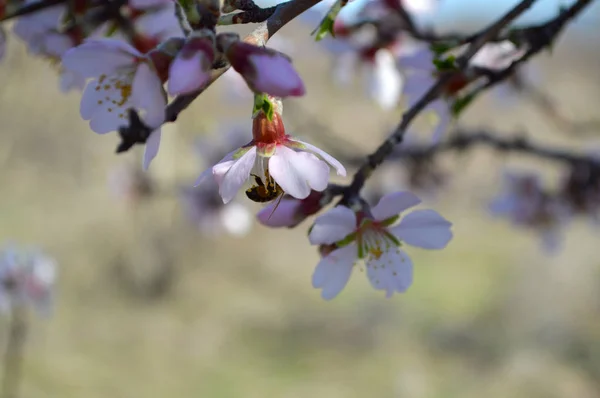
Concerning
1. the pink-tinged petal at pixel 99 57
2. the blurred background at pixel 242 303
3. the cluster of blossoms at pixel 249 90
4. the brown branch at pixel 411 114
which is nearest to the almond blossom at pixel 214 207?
the blurred background at pixel 242 303

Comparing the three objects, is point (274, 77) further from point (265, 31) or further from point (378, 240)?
point (378, 240)

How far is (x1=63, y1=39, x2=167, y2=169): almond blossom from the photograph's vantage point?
43cm

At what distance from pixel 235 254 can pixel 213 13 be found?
6.37 meters

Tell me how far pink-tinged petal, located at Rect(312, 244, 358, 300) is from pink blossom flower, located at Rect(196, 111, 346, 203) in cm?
14

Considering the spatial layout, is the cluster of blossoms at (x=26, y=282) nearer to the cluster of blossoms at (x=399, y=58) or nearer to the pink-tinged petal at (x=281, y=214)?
the cluster of blossoms at (x=399, y=58)

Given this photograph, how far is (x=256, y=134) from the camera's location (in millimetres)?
476

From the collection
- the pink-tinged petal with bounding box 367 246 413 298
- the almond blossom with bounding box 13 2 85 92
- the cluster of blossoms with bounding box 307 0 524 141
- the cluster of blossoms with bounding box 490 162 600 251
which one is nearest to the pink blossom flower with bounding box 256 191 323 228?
the pink-tinged petal with bounding box 367 246 413 298

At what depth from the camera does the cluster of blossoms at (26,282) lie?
191 cm

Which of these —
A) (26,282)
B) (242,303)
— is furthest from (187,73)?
(242,303)

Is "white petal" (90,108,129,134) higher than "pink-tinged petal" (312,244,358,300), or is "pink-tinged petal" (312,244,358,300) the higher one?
"white petal" (90,108,129,134)

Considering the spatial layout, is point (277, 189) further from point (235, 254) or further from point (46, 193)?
point (46, 193)

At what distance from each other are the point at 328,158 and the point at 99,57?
0.21 m

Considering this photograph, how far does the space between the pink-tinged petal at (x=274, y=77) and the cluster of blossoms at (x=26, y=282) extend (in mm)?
1829

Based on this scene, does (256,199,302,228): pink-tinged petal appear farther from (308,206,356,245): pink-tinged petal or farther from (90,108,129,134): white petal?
(90,108,129,134): white petal
